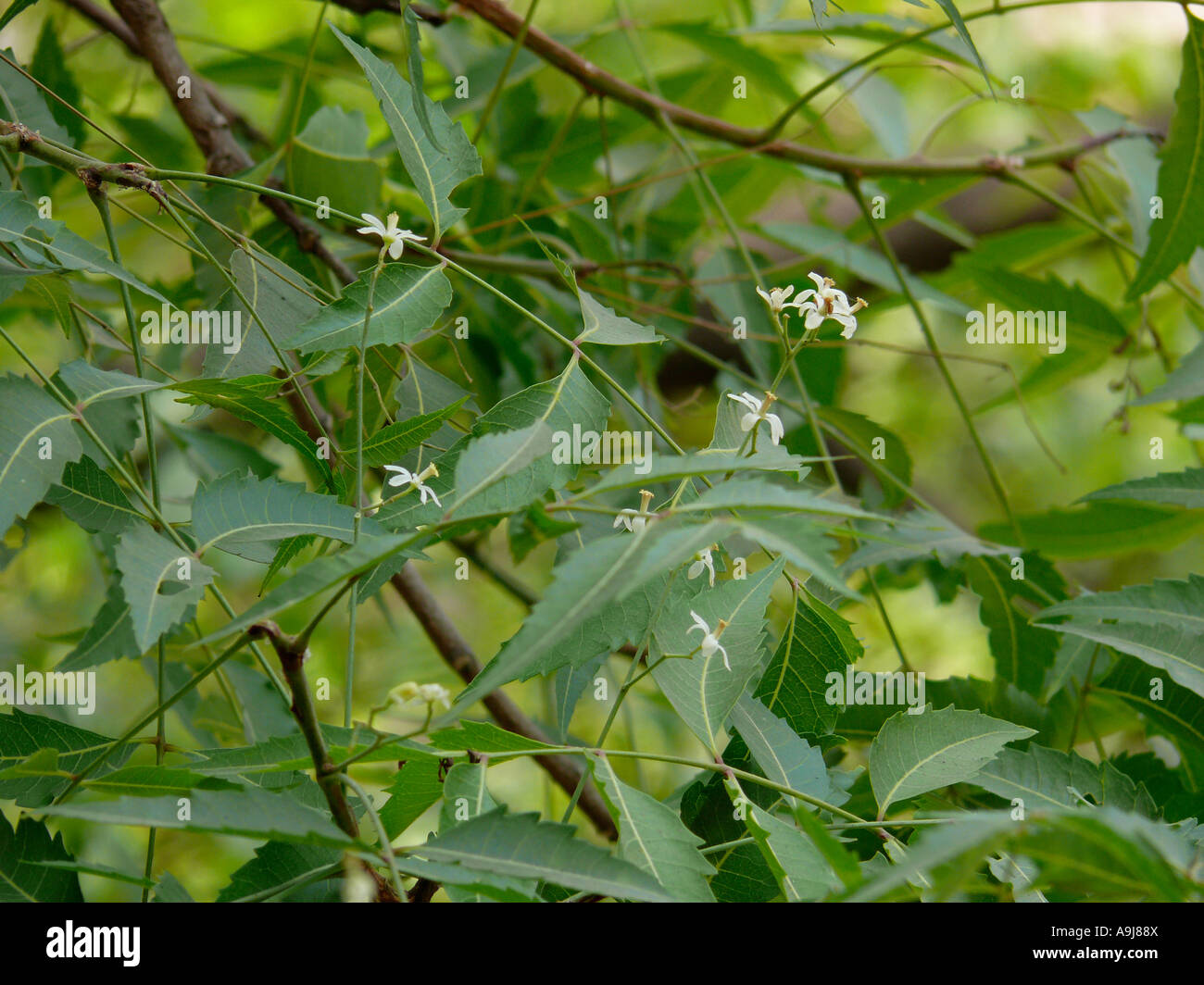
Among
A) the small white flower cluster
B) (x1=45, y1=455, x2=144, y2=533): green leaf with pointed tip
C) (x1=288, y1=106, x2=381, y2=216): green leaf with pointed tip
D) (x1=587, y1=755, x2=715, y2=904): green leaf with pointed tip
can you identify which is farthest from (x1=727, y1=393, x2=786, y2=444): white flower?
(x1=288, y1=106, x2=381, y2=216): green leaf with pointed tip

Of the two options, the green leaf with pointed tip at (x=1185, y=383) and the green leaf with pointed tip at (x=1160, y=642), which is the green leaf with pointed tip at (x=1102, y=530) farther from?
the green leaf with pointed tip at (x=1160, y=642)

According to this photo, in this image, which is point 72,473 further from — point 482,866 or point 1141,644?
point 1141,644

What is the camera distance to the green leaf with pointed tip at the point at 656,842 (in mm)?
344

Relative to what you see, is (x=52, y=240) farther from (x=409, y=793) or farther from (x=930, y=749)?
(x=930, y=749)

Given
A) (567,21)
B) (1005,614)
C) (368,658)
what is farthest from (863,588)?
(567,21)

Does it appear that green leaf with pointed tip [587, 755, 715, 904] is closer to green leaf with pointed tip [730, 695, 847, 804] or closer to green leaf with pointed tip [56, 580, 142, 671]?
green leaf with pointed tip [730, 695, 847, 804]

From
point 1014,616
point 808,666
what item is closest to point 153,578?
point 808,666

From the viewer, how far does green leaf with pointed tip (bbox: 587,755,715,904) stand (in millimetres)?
344

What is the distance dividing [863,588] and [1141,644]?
0.30 meters

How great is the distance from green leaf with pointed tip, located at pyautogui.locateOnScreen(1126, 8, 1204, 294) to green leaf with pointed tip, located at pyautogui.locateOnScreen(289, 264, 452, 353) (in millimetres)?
479

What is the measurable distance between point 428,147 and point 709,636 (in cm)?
25

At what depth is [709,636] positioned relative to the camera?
0.40 meters

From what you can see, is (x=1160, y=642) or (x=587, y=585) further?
(x=1160, y=642)
